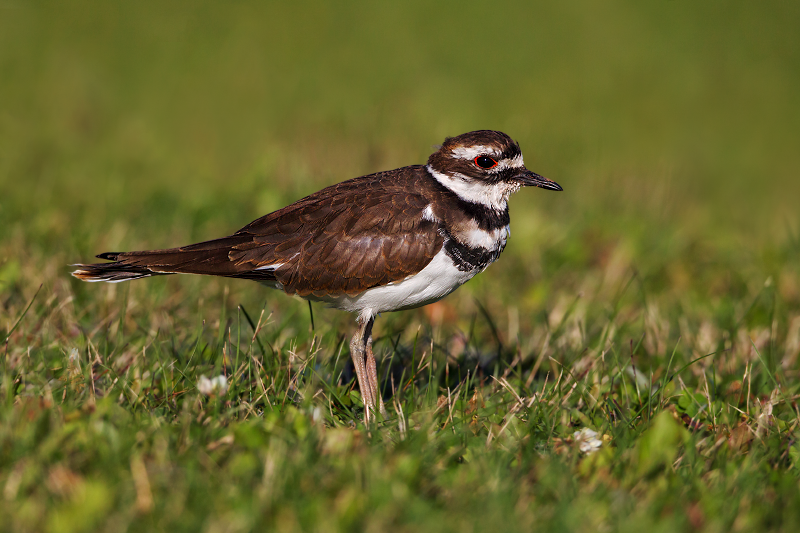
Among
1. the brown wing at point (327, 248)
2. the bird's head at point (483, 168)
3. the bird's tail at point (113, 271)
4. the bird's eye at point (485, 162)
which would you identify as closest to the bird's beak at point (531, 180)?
the bird's head at point (483, 168)

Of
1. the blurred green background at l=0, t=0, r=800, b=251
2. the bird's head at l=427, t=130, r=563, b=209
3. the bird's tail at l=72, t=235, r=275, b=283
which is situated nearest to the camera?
the bird's tail at l=72, t=235, r=275, b=283

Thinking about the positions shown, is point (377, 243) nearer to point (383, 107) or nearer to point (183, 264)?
point (183, 264)

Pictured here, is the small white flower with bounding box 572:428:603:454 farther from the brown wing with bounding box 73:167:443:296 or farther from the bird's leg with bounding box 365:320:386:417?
the brown wing with bounding box 73:167:443:296

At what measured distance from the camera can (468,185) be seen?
5211 millimetres

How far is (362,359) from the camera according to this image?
504cm

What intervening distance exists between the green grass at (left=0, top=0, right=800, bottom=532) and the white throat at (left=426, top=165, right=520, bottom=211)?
0.94 m

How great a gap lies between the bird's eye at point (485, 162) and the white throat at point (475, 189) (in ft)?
0.36

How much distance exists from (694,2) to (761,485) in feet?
50.6

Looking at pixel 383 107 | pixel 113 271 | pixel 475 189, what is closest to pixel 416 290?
pixel 475 189

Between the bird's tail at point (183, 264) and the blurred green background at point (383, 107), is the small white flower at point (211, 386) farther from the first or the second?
the blurred green background at point (383, 107)

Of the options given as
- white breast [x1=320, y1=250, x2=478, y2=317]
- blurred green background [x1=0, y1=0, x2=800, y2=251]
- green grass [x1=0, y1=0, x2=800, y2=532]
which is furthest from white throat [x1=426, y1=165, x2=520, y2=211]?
blurred green background [x1=0, y1=0, x2=800, y2=251]

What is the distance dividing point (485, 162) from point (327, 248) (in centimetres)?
119

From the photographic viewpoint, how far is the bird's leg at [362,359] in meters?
4.88

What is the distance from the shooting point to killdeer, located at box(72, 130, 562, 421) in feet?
16.2
